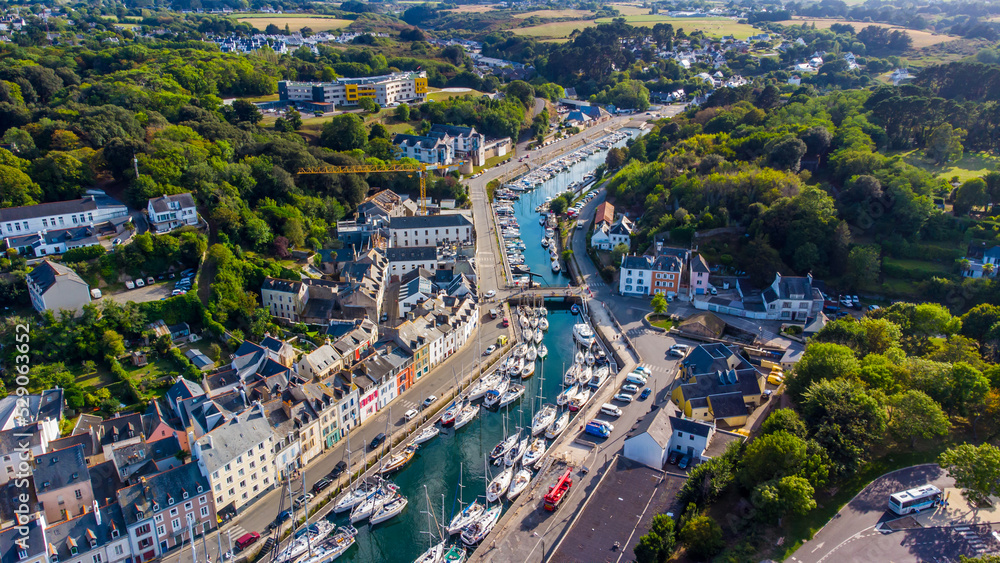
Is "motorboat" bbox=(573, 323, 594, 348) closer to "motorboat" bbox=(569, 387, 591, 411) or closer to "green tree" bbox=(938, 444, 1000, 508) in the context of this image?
"motorboat" bbox=(569, 387, 591, 411)

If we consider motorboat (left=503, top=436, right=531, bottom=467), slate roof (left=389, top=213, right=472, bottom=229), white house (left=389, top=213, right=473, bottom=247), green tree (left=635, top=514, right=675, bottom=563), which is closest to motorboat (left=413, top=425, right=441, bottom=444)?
motorboat (left=503, top=436, right=531, bottom=467)

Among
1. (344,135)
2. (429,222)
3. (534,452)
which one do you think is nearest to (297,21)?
(344,135)

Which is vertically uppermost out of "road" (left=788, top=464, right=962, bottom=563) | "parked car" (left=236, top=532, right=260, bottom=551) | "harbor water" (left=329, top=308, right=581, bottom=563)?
"road" (left=788, top=464, right=962, bottom=563)

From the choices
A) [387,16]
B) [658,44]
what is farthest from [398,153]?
[387,16]

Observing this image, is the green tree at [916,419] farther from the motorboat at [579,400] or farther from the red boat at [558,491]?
the red boat at [558,491]

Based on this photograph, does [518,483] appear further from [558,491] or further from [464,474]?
[464,474]

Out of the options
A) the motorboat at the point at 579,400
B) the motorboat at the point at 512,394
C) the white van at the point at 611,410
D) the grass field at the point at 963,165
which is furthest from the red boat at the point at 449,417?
the grass field at the point at 963,165
